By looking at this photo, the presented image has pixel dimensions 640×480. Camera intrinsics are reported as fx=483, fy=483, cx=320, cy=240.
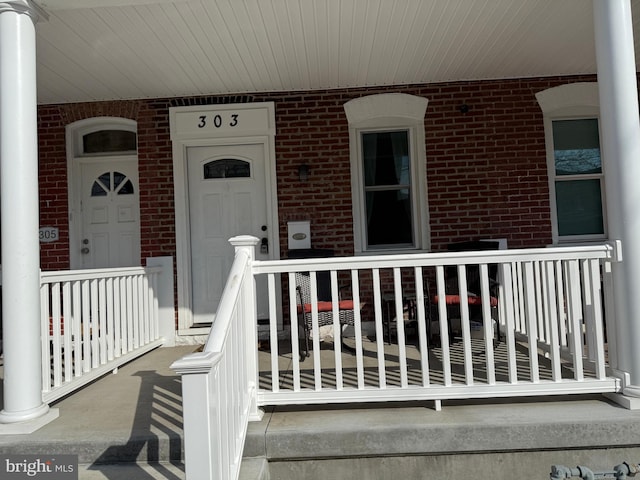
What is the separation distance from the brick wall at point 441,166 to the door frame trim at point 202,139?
8 cm

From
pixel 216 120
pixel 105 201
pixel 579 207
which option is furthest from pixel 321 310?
pixel 579 207

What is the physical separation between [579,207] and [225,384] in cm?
462

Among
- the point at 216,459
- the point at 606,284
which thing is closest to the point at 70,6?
the point at 216,459

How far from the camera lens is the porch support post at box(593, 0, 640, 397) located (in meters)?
2.72

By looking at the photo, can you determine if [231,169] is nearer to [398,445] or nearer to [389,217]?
[389,217]

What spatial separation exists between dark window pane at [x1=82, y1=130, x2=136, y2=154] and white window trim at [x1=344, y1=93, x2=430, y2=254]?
2460 mm

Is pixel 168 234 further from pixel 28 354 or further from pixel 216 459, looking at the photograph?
pixel 216 459

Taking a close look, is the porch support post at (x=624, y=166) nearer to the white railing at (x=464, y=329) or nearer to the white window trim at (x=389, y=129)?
the white railing at (x=464, y=329)

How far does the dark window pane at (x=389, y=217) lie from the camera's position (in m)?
5.25

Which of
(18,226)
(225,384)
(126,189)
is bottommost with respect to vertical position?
(225,384)

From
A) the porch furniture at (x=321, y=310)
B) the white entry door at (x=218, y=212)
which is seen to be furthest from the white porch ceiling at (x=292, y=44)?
the porch furniture at (x=321, y=310)

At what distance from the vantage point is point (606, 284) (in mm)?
2867

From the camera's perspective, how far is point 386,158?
529 cm

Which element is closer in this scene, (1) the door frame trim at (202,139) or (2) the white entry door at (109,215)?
(1) the door frame trim at (202,139)
